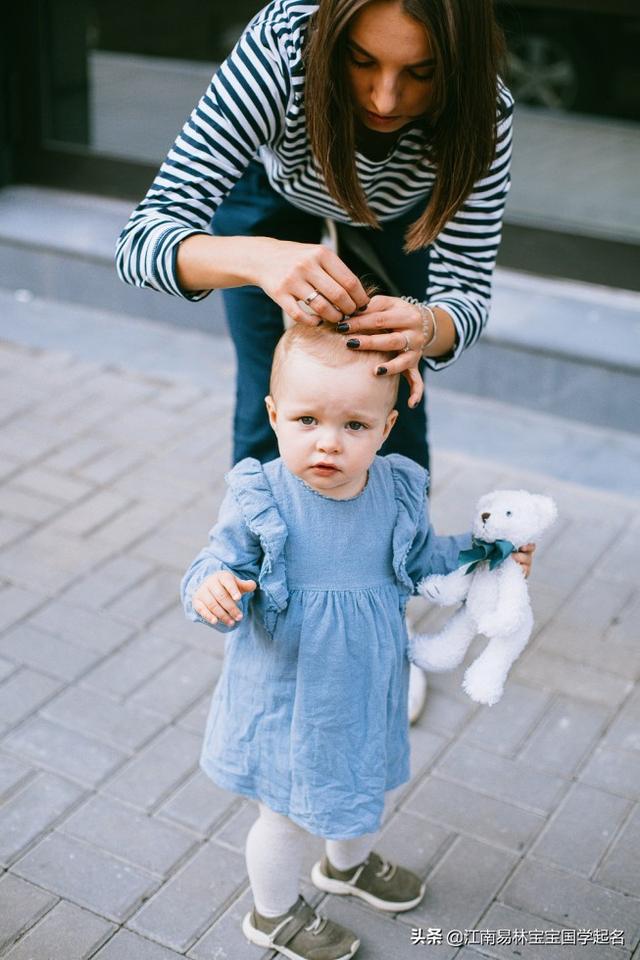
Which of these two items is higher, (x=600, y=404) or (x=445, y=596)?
(x=445, y=596)

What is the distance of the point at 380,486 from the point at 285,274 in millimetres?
418

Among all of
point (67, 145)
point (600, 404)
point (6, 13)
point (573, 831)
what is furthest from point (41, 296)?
point (573, 831)

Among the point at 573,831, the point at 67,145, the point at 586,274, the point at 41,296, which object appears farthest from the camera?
the point at 67,145

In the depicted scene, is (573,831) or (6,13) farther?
(6,13)

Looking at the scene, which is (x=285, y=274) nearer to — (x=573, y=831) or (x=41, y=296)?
(x=573, y=831)

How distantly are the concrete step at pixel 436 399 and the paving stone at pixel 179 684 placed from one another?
153 cm

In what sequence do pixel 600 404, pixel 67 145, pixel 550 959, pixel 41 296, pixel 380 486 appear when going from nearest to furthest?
pixel 380 486 < pixel 550 959 < pixel 600 404 < pixel 41 296 < pixel 67 145

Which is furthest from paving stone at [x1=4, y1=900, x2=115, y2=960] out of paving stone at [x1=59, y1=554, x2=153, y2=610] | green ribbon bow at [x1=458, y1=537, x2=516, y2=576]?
paving stone at [x1=59, y1=554, x2=153, y2=610]

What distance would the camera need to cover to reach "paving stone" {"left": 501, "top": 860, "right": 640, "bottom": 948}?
7.76ft

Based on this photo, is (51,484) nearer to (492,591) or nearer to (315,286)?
(492,591)

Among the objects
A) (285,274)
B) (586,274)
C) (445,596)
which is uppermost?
(285,274)

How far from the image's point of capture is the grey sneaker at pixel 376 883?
2371 mm

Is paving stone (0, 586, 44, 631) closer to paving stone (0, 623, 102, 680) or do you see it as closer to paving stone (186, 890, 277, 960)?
paving stone (0, 623, 102, 680)

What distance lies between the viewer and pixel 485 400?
470cm
